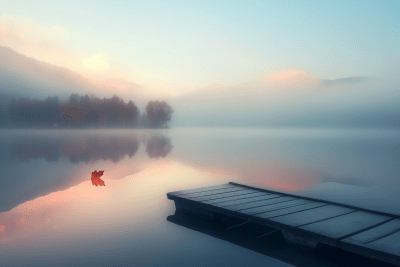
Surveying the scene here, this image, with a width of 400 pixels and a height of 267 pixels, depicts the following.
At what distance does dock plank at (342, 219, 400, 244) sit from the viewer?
189 inches

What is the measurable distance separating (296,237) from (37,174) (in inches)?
558

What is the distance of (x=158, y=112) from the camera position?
5266 inches

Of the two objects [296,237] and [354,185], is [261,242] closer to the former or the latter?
[296,237]

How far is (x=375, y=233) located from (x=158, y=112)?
130630 mm

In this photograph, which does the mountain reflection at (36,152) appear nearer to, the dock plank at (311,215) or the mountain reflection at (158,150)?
the mountain reflection at (158,150)

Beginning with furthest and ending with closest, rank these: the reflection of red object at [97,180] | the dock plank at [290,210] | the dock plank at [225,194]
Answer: the reflection of red object at [97,180] < the dock plank at [225,194] < the dock plank at [290,210]

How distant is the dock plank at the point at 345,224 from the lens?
5170 millimetres

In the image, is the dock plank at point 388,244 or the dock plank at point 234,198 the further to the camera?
the dock plank at point 234,198

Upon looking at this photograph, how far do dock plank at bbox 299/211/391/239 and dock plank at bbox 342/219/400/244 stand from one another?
12 cm

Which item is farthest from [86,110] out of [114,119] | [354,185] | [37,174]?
[354,185]

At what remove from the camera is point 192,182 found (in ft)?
46.1

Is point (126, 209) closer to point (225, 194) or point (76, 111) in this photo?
point (225, 194)

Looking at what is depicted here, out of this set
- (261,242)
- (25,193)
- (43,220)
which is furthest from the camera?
(25,193)

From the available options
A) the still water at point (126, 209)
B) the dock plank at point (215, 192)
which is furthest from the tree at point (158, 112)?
the dock plank at point (215, 192)
